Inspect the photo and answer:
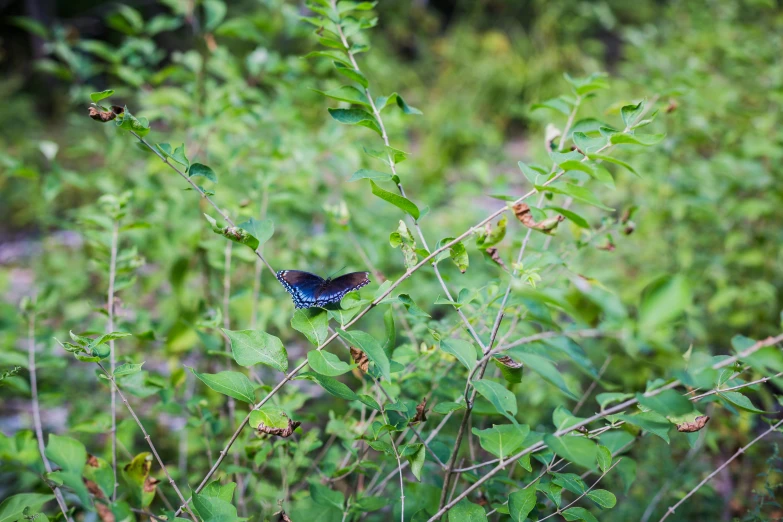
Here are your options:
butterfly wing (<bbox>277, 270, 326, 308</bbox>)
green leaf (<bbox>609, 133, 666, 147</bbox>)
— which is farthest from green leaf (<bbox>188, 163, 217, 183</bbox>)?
green leaf (<bbox>609, 133, 666, 147</bbox>)

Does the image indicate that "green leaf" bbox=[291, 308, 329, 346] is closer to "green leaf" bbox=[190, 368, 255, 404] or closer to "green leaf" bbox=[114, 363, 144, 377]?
"green leaf" bbox=[190, 368, 255, 404]

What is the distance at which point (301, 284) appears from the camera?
1020 millimetres

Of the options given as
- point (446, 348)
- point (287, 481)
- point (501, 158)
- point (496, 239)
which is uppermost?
point (496, 239)

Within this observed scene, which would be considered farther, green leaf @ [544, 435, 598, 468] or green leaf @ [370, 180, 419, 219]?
green leaf @ [370, 180, 419, 219]

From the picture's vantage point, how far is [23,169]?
1.44 metres

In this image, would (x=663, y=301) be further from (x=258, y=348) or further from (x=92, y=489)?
(x=92, y=489)

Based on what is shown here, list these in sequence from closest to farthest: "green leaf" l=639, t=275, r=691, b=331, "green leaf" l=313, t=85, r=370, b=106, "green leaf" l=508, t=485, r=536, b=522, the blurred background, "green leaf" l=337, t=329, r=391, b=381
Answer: "green leaf" l=639, t=275, r=691, b=331 → "green leaf" l=337, t=329, r=391, b=381 → "green leaf" l=508, t=485, r=536, b=522 → "green leaf" l=313, t=85, r=370, b=106 → the blurred background

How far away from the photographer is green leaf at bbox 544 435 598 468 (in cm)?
64

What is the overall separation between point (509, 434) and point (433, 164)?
198 inches

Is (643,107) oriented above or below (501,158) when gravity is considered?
above

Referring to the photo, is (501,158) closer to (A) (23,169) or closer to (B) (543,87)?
(B) (543,87)

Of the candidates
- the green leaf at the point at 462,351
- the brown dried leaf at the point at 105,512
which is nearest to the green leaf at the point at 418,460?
the green leaf at the point at 462,351

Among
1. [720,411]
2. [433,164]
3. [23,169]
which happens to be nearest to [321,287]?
[23,169]

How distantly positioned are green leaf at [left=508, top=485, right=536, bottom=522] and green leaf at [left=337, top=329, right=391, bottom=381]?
326mm
